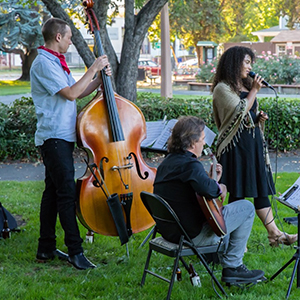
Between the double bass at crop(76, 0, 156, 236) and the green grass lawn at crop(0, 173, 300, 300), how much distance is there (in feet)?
1.13

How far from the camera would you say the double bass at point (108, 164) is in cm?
401

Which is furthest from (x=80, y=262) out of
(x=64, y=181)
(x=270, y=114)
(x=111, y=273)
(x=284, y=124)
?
(x=284, y=124)

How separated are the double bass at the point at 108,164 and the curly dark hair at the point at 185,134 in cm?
71

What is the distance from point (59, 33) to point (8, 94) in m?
19.2

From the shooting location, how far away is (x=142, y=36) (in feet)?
29.3

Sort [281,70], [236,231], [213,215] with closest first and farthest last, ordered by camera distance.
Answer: [213,215] < [236,231] < [281,70]

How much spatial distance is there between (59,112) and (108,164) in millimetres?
559

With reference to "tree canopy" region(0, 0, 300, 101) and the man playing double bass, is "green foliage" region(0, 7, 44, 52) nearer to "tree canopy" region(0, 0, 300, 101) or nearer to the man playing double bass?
"tree canopy" region(0, 0, 300, 101)

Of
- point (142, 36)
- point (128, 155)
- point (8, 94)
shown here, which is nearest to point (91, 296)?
point (128, 155)

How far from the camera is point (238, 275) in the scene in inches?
143

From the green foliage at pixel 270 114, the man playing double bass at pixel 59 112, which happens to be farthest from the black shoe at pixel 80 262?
the green foliage at pixel 270 114

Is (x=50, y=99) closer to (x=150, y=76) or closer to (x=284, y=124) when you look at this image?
(x=284, y=124)

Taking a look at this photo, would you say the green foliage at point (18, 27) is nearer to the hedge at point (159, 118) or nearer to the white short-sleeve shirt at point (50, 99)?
the hedge at point (159, 118)

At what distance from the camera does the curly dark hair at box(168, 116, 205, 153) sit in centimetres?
349
